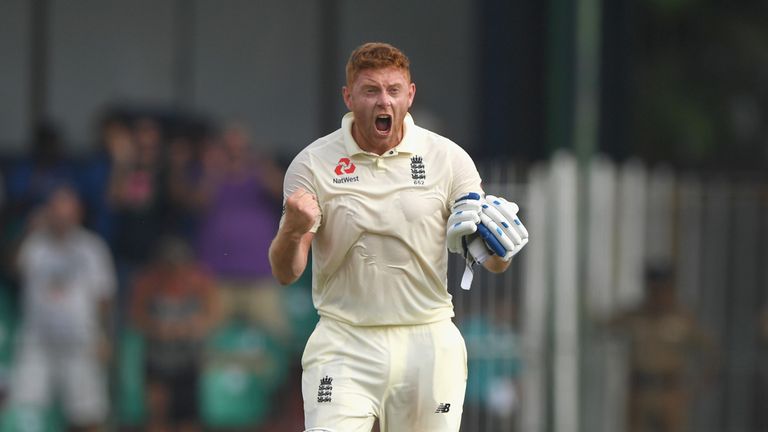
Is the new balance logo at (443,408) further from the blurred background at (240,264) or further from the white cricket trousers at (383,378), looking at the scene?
the blurred background at (240,264)

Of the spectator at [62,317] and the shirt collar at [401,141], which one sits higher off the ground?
the shirt collar at [401,141]

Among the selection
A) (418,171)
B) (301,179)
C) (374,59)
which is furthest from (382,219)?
(374,59)

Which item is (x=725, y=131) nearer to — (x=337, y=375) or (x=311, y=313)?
(x=311, y=313)

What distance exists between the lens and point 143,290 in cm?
1333

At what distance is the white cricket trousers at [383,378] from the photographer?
7098mm

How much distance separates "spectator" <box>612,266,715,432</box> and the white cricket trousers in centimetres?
685

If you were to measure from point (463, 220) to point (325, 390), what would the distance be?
1010mm

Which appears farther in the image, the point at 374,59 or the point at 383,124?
the point at 383,124

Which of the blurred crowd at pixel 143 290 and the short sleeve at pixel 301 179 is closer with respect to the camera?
the short sleeve at pixel 301 179

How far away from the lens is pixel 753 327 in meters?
14.1

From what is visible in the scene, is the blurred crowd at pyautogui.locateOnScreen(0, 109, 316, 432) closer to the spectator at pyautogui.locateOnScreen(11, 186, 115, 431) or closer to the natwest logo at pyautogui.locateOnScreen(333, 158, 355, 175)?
the spectator at pyautogui.locateOnScreen(11, 186, 115, 431)

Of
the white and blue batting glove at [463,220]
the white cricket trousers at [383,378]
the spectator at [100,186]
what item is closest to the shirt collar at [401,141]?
the white and blue batting glove at [463,220]

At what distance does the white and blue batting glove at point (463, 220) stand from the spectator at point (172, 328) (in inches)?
259

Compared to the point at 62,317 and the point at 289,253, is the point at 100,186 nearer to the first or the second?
the point at 62,317
